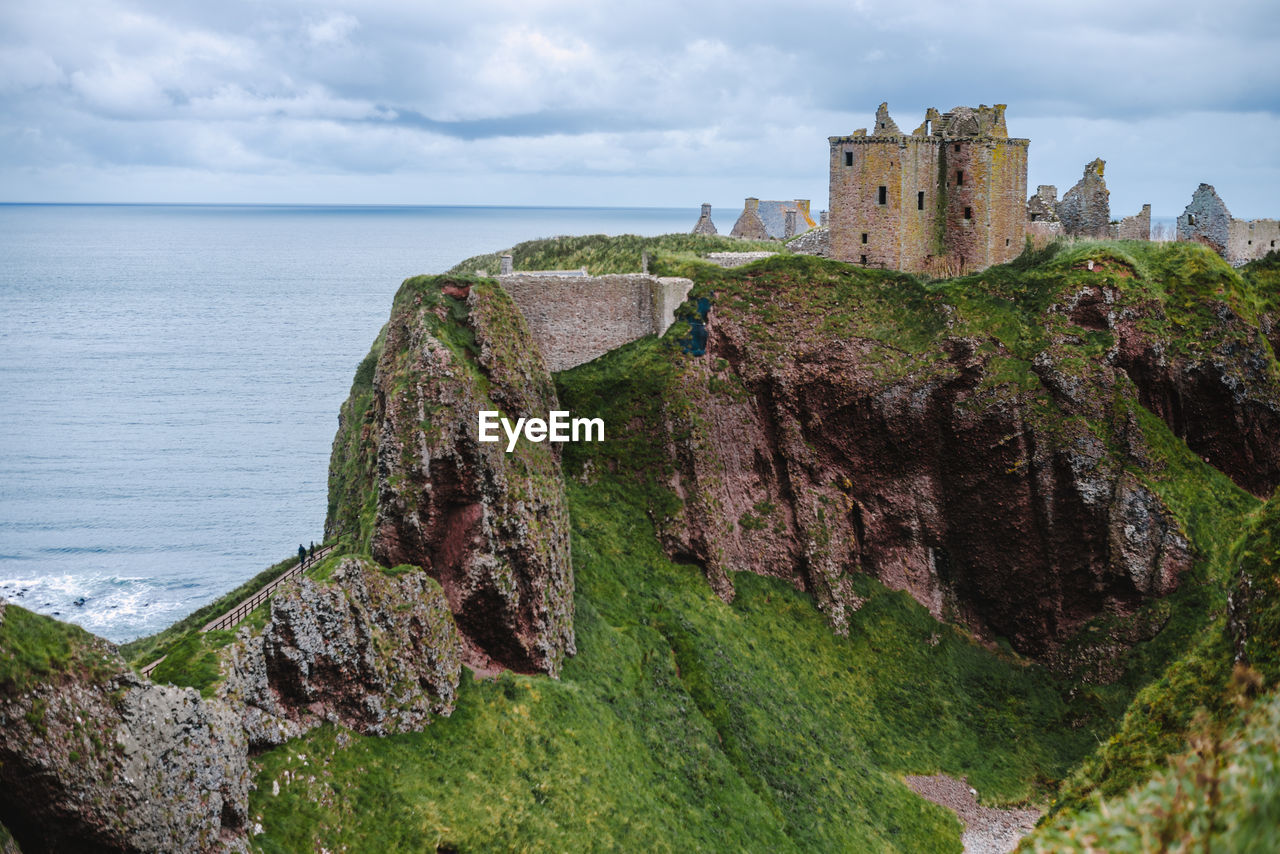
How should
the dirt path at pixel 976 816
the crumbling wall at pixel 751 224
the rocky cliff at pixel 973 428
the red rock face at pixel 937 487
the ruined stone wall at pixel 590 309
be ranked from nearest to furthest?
the dirt path at pixel 976 816
the ruined stone wall at pixel 590 309
the red rock face at pixel 937 487
the rocky cliff at pixel 973 428
the crumbling wall at pixel 751 224

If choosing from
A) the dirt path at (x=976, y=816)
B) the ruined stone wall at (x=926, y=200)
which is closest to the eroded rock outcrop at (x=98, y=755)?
the dirt path at (x=976, y=816)

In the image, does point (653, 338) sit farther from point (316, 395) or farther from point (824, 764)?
point (316, 395)

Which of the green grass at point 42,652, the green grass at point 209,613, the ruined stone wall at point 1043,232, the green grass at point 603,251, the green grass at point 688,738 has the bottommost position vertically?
the green grass at point 688,738

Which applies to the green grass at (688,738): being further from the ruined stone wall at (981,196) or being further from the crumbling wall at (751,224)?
the crumbling wall at (751,224)

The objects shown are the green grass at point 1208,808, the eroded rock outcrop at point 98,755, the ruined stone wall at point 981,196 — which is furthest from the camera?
the ruined stone wall at point 981,196

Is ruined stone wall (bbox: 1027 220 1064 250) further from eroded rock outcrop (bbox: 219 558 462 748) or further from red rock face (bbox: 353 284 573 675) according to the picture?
eroded rock outcrop (bbox: 219 558 462 748)

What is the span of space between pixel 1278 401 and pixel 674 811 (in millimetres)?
41793

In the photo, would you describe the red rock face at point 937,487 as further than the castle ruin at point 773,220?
No

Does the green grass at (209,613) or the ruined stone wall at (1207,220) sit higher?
the ruined stone wall at (1207,220)

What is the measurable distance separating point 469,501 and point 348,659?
→ 30.9 ft

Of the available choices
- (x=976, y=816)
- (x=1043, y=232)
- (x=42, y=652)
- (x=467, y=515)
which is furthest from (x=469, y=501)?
(x=1043, y=232)

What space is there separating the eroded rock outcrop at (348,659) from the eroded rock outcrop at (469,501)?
2975mm

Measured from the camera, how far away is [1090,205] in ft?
243

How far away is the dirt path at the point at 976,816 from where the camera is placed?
47.1 m
